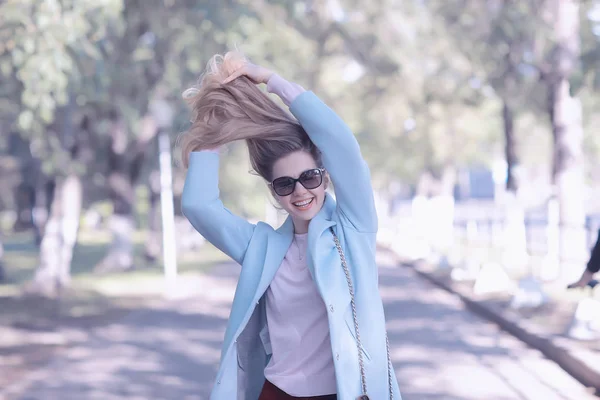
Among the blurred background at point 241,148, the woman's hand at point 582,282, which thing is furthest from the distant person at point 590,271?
the blurred background at point 241,148

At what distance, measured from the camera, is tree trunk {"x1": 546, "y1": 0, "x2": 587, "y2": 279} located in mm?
15008

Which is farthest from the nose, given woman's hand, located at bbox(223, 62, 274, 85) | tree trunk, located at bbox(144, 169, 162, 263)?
tree trunk, located at bbox(144, 169, 162, 263)

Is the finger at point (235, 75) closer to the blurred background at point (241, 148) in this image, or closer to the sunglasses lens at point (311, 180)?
the sunglasses lens at point (311, 180)

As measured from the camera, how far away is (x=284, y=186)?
3.11 metres

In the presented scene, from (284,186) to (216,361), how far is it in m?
7.50

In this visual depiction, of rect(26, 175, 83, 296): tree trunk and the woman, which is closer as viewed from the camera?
the woman

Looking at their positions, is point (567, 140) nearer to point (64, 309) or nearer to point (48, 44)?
point (48, 44)

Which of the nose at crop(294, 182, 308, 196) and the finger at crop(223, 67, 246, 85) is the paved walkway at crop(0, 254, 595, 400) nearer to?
the nose at crop(294, 182, 308, 196)

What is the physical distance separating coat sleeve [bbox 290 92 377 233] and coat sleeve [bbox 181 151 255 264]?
1.21ft

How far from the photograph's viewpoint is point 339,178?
9.83 feet

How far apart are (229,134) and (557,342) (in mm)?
7734

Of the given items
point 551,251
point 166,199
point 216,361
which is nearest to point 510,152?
point 551,251

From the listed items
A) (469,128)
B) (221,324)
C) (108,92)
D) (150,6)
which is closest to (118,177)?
(108,92)

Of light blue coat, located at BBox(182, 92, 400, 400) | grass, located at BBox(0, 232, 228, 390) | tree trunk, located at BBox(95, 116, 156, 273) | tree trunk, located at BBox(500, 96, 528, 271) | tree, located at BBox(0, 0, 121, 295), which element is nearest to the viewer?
light blue coat, located at BBox(182, 92, 400, 400)
